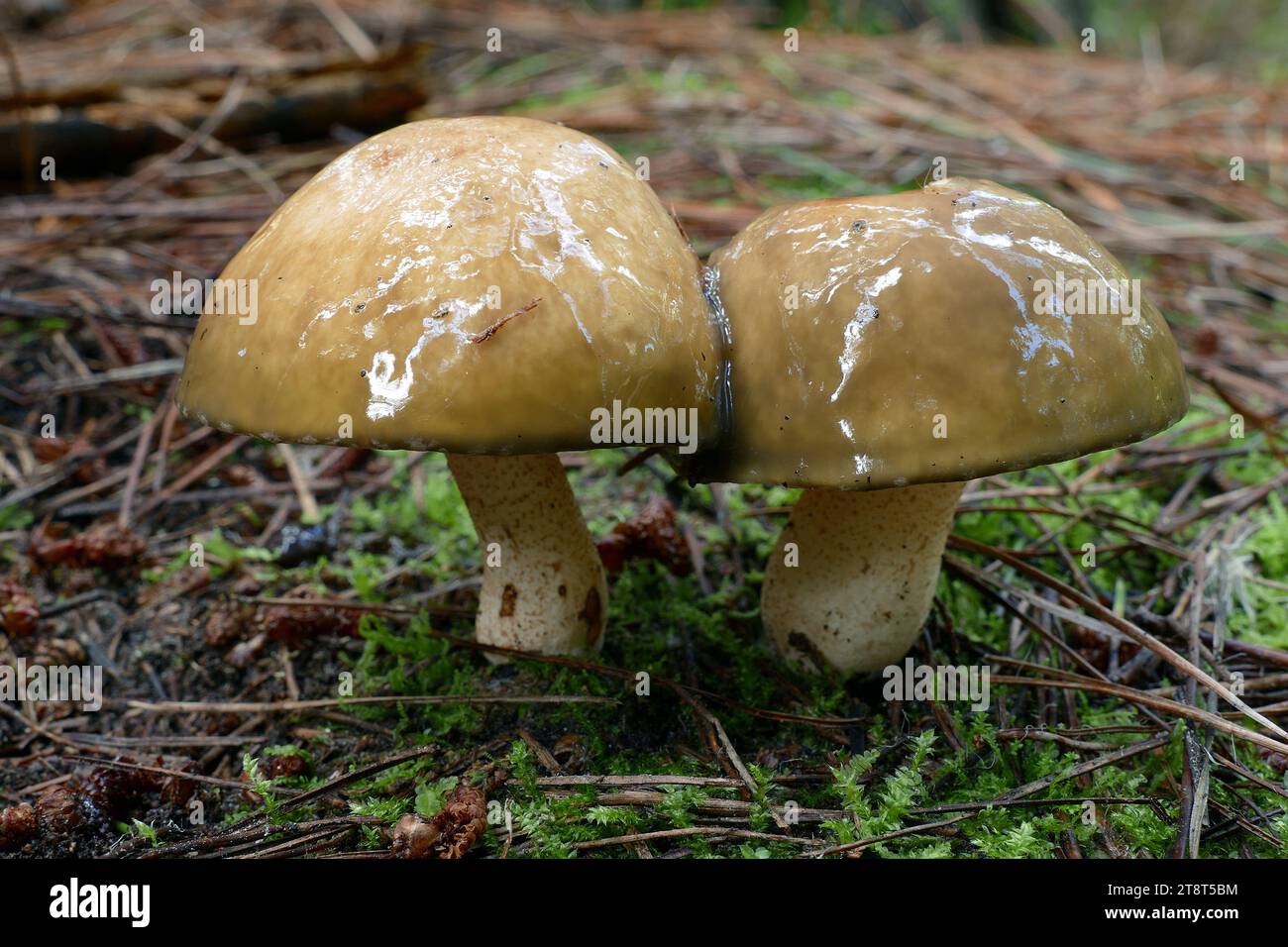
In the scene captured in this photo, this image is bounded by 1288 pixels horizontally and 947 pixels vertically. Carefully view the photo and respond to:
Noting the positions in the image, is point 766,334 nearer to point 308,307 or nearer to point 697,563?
point 308,307

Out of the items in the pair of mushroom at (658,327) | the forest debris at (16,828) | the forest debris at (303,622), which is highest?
the pair of mushroom at (658,327)

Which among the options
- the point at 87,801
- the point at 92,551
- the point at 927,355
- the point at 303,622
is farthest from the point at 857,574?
the point at 92,551

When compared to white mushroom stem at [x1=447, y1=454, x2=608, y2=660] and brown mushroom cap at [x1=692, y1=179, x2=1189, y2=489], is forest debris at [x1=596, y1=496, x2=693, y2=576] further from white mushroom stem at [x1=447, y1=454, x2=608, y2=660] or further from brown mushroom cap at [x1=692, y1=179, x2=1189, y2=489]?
brown mushroom cap at [x1=692, y1=179, x2=1189, y2=489]

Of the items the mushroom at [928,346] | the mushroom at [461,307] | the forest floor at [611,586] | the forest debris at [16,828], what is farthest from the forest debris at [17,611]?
the mushroom at [928,346]

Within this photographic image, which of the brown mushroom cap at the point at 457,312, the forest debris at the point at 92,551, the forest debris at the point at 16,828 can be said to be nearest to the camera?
the brown mushroom cap at the point at 457,312

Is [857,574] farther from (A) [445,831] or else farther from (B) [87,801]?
(B) [87,801]

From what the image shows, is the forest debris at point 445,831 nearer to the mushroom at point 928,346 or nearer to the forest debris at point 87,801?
the forest debris at point 87,801
